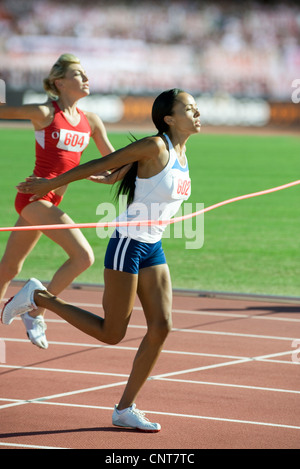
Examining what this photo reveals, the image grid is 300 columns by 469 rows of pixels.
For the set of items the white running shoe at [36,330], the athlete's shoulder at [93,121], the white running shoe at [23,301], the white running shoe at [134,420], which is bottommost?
the white running shoe at [134,420]

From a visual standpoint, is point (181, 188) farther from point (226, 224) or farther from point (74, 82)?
point (226, 224)

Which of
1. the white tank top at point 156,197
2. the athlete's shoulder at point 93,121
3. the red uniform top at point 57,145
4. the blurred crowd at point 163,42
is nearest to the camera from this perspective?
the white tank top at point 156,197

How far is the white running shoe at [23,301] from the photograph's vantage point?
569cm

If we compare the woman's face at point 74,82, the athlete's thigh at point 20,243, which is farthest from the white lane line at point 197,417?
the woman's face at point 74,82

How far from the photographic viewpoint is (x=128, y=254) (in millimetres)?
5141

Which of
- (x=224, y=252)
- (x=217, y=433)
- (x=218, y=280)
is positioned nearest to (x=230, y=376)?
(x=217, y=433)

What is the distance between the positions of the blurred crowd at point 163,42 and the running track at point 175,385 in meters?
36.1

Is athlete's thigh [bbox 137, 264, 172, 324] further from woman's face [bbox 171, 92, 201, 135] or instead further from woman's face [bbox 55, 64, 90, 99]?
woman's face [bbox 55, 64, 90, 99]

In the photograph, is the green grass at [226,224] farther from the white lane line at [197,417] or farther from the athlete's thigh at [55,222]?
the white lane line at [197,417]

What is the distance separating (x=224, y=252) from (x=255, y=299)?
333cm

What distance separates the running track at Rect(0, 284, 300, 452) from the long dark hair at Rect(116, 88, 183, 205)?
138 cm

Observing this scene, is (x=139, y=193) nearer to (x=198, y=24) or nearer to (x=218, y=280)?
(x=218, y=280)

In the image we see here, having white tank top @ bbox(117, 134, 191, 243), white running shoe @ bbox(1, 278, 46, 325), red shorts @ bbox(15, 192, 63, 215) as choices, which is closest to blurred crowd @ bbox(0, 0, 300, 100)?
red shorts @ bbox(15, 192, 63, 215)

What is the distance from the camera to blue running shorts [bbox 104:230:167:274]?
5.13 m
